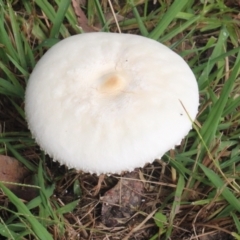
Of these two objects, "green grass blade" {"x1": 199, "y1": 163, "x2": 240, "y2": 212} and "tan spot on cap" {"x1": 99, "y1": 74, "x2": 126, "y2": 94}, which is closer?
"tan spot on cap" {"x1": 99, "y1": 74, "x2": 126, "y2": 94}

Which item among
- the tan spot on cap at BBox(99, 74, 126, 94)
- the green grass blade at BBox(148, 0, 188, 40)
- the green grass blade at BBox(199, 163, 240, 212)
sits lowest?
the green grass blade at BBox(199, 163, 240, 212)

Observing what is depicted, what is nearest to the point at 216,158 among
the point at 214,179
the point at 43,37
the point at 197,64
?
the point at 214,179

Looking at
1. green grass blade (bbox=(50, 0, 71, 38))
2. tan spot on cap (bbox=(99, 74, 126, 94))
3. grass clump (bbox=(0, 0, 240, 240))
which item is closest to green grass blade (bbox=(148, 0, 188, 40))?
grass clump (bbox=(0, 0, 240, 240))

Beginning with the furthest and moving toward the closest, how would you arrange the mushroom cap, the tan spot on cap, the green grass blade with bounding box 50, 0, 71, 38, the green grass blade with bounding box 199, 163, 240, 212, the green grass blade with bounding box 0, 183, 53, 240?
the green grass blade with bounding box 50, 0, 71, 38
the green grass blade with bounding box 199, 163, 240, 212
the green grass blade with bounding box 0, 183, 53, 240
the tan spot on cap
the mushroom cap

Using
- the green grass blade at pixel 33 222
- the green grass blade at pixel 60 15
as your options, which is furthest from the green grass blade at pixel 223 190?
the green grass blade at pixel 60 15

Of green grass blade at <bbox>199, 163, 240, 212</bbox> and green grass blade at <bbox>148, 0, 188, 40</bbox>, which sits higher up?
green grass blade at <bbox>148, 0, 188, 40</bbox>

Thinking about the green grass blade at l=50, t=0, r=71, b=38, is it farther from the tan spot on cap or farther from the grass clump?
the tan spot on cap

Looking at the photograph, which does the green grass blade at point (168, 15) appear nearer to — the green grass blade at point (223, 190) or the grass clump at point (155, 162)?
the grass clump at point (155, 162)
